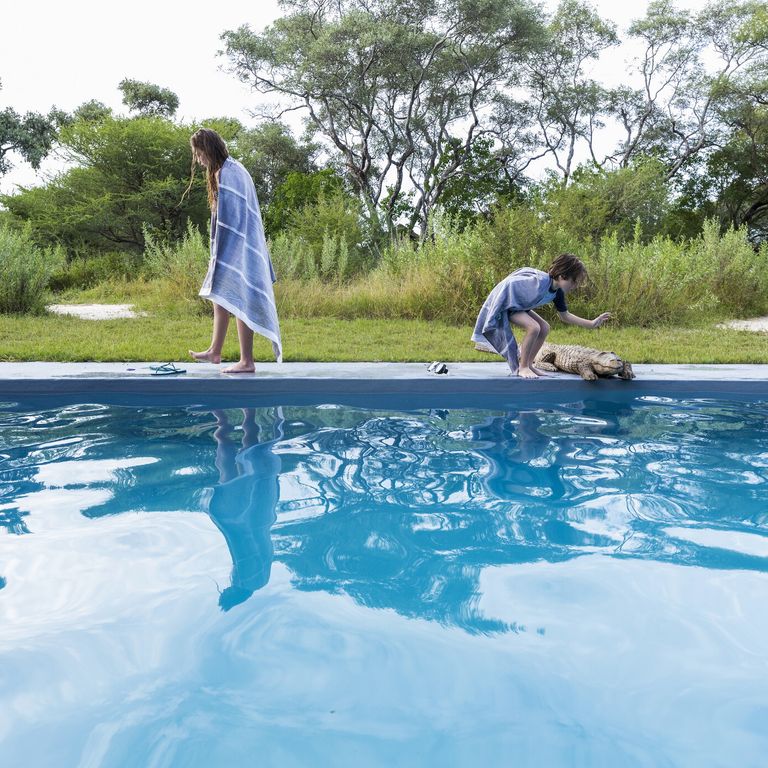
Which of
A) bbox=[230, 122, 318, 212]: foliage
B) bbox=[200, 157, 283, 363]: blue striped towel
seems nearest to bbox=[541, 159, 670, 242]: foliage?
bbox=[230, 122, 318, 212]: foliage

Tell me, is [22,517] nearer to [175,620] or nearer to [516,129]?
[175,620]

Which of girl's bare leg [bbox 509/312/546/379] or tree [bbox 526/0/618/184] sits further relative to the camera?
tree [bbox 526/0/618/184]

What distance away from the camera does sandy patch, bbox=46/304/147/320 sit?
884 centimetres

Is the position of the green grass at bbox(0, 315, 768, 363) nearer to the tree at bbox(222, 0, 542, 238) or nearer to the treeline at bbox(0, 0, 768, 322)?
the treeline at bbox(0, 0, 768, 322)

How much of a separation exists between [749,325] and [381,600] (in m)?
7.81

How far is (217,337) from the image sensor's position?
4734mm

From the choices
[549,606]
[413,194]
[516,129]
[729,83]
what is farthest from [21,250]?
[729,83]

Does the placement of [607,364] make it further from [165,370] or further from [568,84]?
[568,84]


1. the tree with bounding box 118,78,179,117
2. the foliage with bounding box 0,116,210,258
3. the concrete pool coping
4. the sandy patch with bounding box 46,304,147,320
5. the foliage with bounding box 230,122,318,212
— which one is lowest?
the concrete pool coping

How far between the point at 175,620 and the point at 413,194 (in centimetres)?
2400

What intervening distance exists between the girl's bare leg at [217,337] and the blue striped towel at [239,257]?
0.49 ft

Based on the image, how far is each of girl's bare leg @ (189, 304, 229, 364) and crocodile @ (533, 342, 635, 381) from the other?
2.24 meters

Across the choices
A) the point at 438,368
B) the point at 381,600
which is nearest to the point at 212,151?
the point at 438,368

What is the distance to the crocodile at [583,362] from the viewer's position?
435 centimetres
